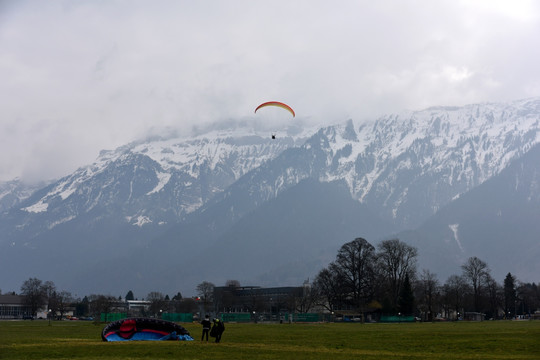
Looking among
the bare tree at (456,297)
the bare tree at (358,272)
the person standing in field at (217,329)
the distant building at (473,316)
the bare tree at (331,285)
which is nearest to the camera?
the person standing in field at (217,329)

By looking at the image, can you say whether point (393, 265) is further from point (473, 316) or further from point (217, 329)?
point (217, 329)

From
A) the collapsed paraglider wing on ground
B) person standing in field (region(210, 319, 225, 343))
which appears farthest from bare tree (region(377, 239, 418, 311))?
person standing in field (region(210, 319, 225, 343))

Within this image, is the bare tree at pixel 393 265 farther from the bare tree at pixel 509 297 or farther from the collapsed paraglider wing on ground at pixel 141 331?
the collapsed paraglider wing on ground at pixel 141 331

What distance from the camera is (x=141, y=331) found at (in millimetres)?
47500

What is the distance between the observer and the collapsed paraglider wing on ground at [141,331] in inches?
1866

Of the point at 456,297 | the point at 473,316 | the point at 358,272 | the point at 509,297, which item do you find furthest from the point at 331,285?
the point at 509,297

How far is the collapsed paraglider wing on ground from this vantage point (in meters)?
47.4

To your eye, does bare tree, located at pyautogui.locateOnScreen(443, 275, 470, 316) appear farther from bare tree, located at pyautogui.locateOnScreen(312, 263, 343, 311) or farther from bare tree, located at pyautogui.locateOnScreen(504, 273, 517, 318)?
bare tree, located at pyautogui.locateOnScreen(312, 263, 343, 311)

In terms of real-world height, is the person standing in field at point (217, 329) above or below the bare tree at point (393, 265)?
below

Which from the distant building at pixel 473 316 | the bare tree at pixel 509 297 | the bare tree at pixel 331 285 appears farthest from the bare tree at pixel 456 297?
the bare tree at pixel 331 285

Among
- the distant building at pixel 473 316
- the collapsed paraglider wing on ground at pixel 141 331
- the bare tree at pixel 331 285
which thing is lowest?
the distant building at pixel 473 316

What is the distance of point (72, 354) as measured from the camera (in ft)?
121

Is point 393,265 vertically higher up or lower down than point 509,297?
higher up

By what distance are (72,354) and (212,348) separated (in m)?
7.86
